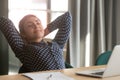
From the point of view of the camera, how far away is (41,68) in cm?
214

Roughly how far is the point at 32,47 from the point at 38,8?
937 millimetres

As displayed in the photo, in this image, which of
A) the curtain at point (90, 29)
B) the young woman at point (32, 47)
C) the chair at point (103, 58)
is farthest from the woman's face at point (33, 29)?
the curtain at point (90, 29)

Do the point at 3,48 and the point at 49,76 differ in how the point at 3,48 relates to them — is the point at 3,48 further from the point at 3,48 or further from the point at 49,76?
the point at 49,76

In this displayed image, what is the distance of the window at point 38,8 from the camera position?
2807 millimetres

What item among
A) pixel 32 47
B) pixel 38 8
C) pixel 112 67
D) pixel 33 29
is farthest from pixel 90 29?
pixel 112 67

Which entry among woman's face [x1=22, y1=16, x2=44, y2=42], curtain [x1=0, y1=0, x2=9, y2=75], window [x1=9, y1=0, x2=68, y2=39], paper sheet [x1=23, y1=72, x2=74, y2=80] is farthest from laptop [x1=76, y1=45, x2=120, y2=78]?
window [x1=9, y1=0, x2=68, y2=39]

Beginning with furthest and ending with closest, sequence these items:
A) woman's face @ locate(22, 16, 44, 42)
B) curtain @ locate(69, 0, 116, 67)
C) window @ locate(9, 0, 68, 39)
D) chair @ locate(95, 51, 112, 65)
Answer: curtain @ locate(69, 0, 116, 67) → window @ locate(9, 0, 68, 39) → chair @ locate(95, 51, 112, 65) → woman's face @ locate(22, 16, 44, 42)

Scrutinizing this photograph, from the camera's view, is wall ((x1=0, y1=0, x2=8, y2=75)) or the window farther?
the window

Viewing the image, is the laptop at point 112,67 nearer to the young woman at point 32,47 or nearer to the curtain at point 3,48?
the young woman at point 32,47

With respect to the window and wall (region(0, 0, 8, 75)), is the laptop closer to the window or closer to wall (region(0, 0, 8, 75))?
wall (region(0, 0, 8, 75))

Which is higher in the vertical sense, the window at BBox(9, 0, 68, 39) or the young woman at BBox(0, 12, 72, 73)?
the window at BBox(9, 0, 68, 39)

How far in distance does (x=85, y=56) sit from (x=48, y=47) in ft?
3.53

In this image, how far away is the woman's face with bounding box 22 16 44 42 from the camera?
7.43 ft

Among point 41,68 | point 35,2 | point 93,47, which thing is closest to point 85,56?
point 93,47
